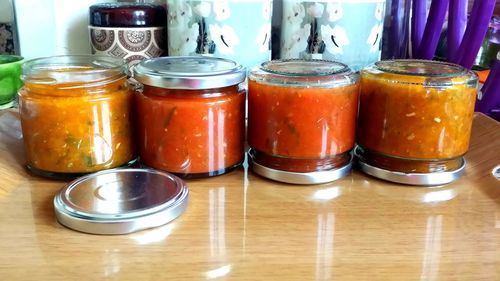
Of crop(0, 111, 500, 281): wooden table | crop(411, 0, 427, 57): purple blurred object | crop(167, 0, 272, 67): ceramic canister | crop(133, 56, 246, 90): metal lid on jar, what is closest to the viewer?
crop(0, 111, 500, 281): wooden table

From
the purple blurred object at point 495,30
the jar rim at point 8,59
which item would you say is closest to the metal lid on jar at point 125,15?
the jar rim at point 8,59

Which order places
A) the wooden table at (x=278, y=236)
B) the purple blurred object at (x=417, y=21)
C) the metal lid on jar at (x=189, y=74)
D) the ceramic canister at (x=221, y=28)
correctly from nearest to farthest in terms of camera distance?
the wooden table at (x=278, y=236) < the metal lid on jar at (x=189, y=74) < the ceramic canister at (x=221, y=28) < the purple blurred object at (x=417, y=21)

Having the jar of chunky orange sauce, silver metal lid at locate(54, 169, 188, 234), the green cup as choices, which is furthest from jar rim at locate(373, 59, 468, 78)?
the green cup

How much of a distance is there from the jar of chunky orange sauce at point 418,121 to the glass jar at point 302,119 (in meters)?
0.03

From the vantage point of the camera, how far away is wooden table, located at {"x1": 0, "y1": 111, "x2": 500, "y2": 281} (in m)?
0.43

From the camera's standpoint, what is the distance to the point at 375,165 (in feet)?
2.13

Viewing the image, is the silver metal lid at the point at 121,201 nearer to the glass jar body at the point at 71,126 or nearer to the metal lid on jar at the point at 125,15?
the glass jar body at the point at 71,126

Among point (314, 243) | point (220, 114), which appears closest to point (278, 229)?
→ point (314, 243)

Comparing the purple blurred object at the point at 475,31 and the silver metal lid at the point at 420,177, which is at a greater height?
the purple blurred object at the point at 475,31

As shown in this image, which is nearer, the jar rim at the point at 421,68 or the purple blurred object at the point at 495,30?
the jar rim at the point at 421,68

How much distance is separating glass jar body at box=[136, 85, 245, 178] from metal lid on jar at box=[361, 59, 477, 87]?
176 millimetres

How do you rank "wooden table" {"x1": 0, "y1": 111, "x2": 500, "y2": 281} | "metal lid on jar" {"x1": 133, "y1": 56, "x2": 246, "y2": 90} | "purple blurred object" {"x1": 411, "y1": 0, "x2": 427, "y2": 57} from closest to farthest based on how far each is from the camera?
1. "wooden table" {"x1": 0, "y1": 111, "x2": 500, "y2": 281}
2. "metal lid on jar" {"x1": 133, "y1": 56, "x2": 246, "y2": 90}
3. "purple blurred object" {"x1": 411, "y1": 0, "x2": 427, "y2": 57}

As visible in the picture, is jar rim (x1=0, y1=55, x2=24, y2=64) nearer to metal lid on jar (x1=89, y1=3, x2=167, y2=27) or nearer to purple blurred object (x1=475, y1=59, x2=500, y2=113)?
metal lid on jar (x1=89, y1=3, x2=167, y2=27)

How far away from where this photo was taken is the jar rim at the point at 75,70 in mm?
593
